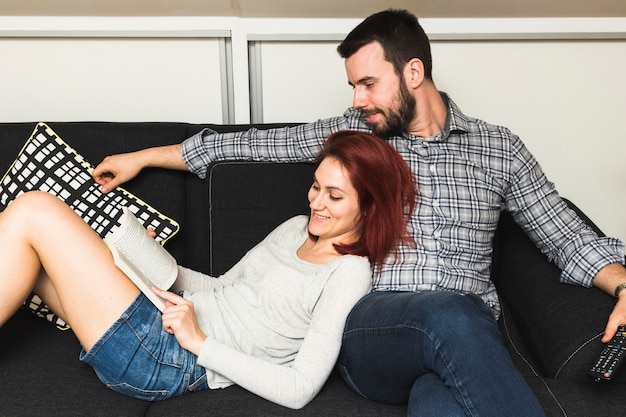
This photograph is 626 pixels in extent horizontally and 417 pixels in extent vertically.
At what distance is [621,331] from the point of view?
147 centimetres

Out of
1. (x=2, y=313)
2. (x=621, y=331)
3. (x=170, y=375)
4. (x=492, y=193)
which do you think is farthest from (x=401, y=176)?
(x=2, y=313)

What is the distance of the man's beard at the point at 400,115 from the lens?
1797 mm

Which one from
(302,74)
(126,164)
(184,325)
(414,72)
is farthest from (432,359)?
(302,74)

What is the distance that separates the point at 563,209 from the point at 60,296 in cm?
128

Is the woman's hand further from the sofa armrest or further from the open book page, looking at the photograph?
the sofa armrest

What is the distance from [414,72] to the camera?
1827mm

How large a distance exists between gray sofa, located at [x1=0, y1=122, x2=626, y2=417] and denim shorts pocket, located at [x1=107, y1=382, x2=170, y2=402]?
0.01 m

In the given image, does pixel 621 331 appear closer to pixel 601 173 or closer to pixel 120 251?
pixel 120 251

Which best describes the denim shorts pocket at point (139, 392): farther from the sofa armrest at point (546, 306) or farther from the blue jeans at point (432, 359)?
the sofa armrest at point (546, 306)

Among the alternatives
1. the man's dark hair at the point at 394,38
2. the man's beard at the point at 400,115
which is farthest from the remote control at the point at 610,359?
the man's dark hair at the point at 394,38

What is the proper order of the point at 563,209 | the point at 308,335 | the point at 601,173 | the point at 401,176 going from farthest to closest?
the point at 601,173, the point at 563,209, the point at 401,176, the point at 308,335

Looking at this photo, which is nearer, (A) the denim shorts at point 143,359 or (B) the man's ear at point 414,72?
(A) the denim shorts at point 143,359

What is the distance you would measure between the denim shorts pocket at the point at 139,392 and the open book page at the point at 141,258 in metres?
0.18

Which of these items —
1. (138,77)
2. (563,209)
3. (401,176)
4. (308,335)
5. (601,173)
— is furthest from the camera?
(601,173)
